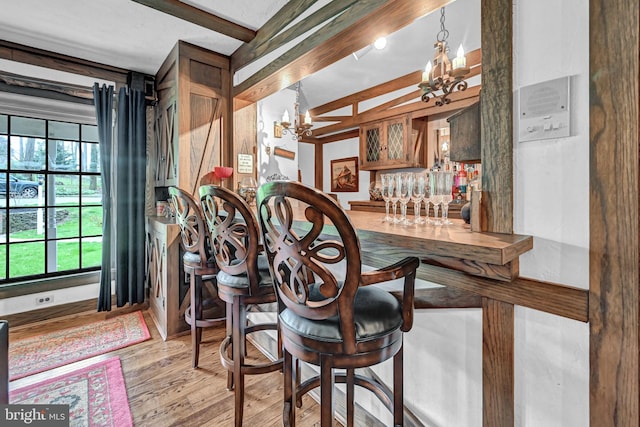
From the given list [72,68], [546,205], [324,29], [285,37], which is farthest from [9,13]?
[546,205]

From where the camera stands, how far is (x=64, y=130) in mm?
3217

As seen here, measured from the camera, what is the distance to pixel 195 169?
2.81 meters

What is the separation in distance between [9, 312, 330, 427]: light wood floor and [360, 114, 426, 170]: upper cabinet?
11.2ft

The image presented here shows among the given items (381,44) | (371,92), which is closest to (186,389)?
(381,44)

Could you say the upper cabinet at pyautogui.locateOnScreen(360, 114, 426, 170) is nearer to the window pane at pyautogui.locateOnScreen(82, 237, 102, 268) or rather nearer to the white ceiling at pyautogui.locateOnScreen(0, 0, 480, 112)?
the white ceiling at pyautogui.locateOnScreen(0, 0, 480, 112)

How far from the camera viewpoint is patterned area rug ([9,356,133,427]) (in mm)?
1678

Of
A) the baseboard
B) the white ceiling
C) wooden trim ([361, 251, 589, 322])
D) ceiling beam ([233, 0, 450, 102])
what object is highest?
the white ceiling

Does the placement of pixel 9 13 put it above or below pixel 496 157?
above

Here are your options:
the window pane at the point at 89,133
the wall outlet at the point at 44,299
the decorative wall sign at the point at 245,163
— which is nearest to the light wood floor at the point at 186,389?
the wall outlet at the point at 44,299

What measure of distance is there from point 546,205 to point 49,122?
165 inches

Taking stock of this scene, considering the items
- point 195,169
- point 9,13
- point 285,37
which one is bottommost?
point 195,169

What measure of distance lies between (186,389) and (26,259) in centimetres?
244

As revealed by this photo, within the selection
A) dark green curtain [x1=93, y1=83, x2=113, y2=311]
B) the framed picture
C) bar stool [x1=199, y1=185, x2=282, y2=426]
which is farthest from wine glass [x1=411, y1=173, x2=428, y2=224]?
the framed picture

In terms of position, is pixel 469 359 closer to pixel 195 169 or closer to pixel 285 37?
pixel 285 37
